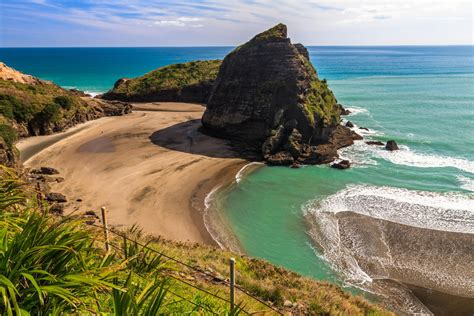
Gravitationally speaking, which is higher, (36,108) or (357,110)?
(36,108)

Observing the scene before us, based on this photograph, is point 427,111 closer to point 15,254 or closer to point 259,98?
point 259,98

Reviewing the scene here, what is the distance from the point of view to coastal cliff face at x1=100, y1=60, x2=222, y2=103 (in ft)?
237

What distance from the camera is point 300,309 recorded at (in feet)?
37.8

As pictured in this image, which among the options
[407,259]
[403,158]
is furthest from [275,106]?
[407,259]

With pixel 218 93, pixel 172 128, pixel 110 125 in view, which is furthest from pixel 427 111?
pixel 110 125

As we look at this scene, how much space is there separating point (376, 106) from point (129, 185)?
60725 mm

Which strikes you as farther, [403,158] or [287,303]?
[403,158]

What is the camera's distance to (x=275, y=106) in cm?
4238

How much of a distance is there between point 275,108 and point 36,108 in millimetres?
30475

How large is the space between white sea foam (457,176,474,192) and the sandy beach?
21.4m

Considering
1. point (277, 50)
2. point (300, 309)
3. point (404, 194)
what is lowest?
point (404, 194)

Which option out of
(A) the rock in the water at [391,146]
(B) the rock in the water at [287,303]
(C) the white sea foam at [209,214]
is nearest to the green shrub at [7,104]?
(C) the white sea foam at [209,214]

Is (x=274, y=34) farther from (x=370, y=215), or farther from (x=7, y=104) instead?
(x=7, y=104)

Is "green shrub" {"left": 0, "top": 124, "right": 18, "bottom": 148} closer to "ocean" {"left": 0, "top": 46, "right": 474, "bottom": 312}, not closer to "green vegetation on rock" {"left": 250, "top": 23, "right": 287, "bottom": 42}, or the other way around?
"ocean" {"left": 0, "top": 46, "right": 474, "bottom": 312}
